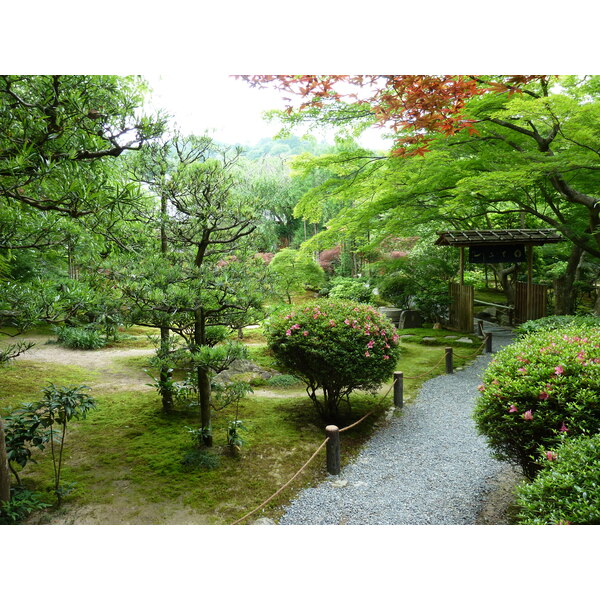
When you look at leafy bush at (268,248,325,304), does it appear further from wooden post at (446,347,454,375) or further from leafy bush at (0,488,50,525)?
leafy bush at (0,488,50,525)

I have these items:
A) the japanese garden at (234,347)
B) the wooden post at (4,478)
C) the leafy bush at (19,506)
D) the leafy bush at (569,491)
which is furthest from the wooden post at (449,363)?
the wooden post at (4,478)

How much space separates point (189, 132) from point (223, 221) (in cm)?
61

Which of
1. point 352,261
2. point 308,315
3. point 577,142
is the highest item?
point 577,142

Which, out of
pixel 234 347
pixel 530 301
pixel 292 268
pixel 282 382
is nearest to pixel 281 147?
pixel 292 268

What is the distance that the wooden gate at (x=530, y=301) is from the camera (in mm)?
6434

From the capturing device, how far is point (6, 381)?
4.07 m

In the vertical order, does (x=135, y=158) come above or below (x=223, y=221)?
above

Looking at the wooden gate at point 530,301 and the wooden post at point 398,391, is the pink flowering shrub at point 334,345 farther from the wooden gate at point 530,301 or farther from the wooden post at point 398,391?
the wooden gate at point 530,301

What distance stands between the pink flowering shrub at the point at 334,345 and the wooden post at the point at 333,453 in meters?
0.67

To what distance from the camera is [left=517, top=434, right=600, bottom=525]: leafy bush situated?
1369 mm

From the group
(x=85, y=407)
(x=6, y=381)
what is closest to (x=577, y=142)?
(x=85, y=407)

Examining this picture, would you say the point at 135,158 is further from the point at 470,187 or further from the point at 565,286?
the point at 565,286

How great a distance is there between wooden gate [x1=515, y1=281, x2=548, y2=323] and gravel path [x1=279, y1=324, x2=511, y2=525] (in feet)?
12.4

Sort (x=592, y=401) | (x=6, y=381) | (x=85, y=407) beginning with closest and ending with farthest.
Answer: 1. (x=592, y=401)
2. (x=85, y=407)
3. (x=6, y=381)
